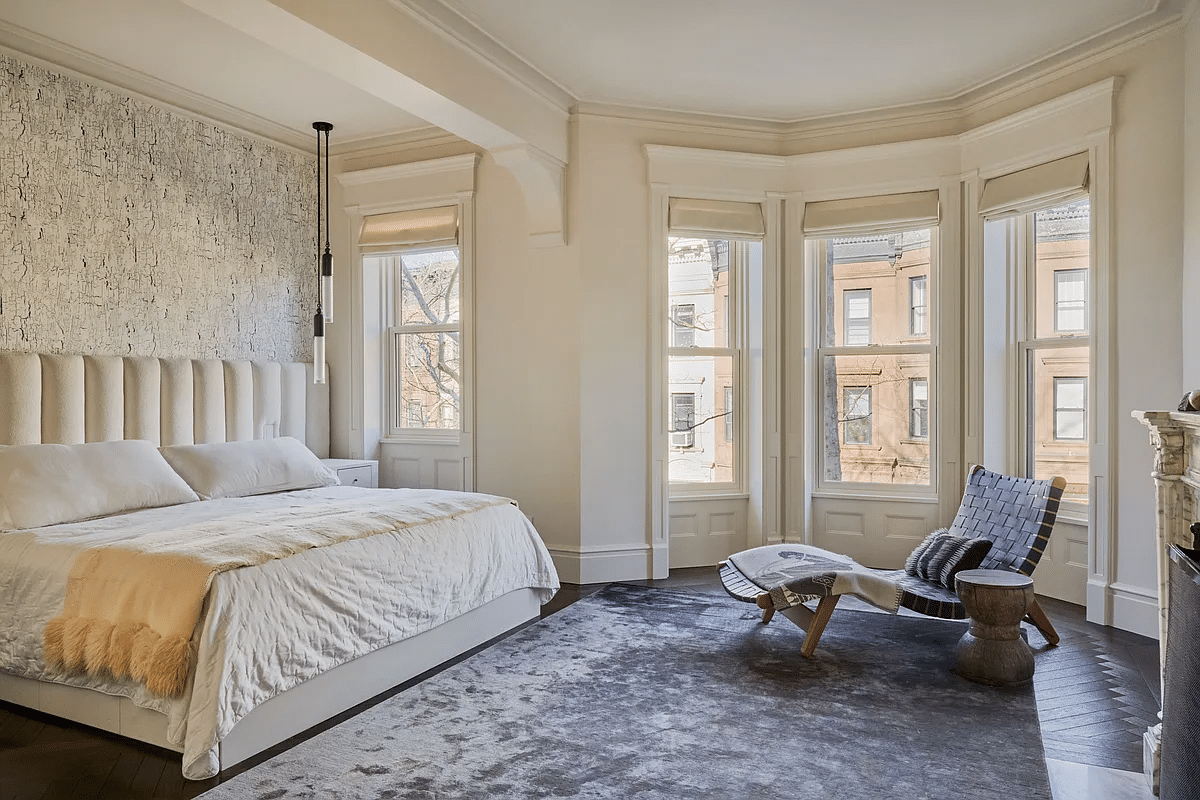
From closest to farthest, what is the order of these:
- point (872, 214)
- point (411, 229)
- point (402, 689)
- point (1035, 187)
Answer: point (402, 689), point (1035, 187), point (872, 214), point (411, 229)

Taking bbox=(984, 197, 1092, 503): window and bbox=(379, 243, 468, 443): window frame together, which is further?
bbox=(379, 243, 468, 443): window frame

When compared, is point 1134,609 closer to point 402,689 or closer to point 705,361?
point 705,361

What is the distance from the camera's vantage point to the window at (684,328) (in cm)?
551

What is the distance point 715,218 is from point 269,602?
3634 mm

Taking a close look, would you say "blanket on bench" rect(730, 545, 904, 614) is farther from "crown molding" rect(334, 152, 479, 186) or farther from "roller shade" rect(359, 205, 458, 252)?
"crown molding" rect(334, 152, 479, 186)

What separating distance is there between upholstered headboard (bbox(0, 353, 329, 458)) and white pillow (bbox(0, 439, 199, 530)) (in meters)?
0.32

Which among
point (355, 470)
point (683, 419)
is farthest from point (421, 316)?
point (683, 419)

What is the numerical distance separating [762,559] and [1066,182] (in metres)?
2.61

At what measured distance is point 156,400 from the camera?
14.5ft

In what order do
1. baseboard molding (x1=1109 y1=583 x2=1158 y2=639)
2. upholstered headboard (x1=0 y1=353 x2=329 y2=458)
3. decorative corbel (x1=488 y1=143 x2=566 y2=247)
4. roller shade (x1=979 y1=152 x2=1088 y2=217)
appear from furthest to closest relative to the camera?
decorative corbel (x1=488 y1=143 x2=566 y2=247) < roller shade (x1=979 y1=152 x2=1088 y2=217) < baseboard molding (x1=1109 y1=583 x2=1158 y2=639) < upholstered headboard (x1=0 y1=353 x2=329 y2=458)

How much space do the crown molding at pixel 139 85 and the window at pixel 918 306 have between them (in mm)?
4135

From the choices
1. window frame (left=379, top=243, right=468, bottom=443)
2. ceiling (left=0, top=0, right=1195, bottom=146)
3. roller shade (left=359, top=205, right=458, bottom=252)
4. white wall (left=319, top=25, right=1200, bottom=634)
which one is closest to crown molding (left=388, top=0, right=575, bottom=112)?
ceiling (left=0, top=0, right=1195, bottom=146)

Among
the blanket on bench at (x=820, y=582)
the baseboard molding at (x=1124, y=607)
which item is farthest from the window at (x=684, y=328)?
the baseboard molding at (x=1124, y=607)

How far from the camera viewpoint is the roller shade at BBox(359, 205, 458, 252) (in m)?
5.39
